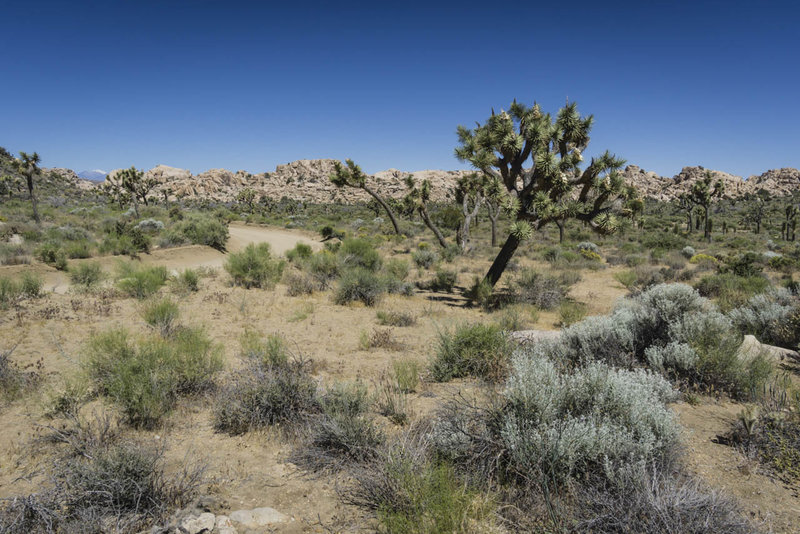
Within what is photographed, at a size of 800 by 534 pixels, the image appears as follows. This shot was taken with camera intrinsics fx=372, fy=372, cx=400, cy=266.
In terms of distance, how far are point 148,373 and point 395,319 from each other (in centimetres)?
524

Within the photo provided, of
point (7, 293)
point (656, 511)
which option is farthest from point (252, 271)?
point (656, 511)

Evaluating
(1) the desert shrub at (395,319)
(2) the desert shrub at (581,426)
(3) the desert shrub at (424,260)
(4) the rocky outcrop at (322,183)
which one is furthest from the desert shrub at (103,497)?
(4) the rocky outcrop at (322,183)

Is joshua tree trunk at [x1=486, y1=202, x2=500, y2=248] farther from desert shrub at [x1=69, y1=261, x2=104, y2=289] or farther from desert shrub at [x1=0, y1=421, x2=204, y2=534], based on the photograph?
desert shrub at [x1=0, y1=421, x2=204, y2=534]

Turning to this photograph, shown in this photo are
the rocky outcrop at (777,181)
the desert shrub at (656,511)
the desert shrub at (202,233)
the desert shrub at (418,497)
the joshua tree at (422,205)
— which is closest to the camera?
the desert shrub at (656,511)

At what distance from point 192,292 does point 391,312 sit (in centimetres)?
591

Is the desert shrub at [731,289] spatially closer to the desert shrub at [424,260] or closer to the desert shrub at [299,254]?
the desert shrub at [424,260]

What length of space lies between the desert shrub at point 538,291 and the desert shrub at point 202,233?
16.1m

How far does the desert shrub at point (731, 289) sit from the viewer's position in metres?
9.41

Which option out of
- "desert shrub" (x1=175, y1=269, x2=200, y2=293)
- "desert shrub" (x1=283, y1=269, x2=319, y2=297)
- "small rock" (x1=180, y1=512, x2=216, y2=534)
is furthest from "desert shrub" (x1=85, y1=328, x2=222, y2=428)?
"desert shrub" (x1=283, y1=269, x2=319, y2=297)

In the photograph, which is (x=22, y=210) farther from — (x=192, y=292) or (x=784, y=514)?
(x=784, y=514)

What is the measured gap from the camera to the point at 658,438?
324cm

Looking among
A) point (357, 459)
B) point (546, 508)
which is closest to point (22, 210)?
point (357, 459)

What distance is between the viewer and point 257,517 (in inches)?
115

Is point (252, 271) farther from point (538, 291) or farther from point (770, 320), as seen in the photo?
point (770, 320)
